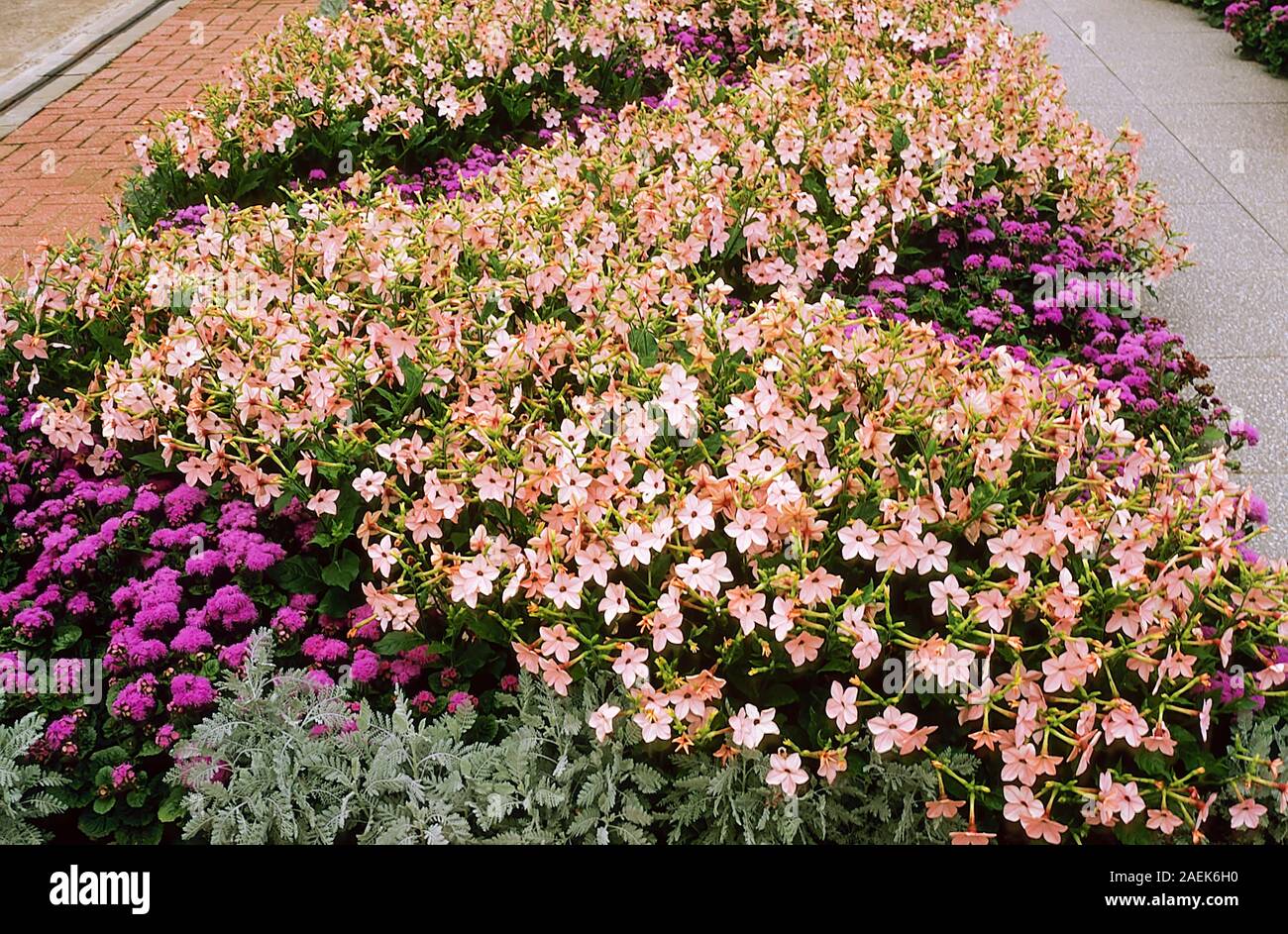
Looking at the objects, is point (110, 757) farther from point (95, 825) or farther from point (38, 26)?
point (38, 26)

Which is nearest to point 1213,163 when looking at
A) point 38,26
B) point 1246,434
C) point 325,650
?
point 1246,434

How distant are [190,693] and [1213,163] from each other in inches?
229

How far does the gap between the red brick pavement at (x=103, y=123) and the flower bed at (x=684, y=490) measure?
2052 mm

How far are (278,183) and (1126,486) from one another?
4100 millimetres

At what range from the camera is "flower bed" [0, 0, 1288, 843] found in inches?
93.4

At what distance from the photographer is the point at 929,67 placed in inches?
215

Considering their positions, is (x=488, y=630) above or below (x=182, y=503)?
below

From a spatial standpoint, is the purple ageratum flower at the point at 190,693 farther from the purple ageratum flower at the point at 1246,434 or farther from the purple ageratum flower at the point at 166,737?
the purple ageratum flower at the point at 1246,434

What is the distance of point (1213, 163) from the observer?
20.1ft

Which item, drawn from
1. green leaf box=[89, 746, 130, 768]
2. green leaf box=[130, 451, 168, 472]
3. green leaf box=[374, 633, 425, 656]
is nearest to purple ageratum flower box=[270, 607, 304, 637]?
green leaf box=[374, 633, 425, 656]

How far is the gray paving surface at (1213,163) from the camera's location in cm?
407

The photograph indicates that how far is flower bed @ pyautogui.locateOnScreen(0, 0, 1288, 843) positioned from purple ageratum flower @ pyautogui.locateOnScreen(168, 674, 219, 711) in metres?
0.01

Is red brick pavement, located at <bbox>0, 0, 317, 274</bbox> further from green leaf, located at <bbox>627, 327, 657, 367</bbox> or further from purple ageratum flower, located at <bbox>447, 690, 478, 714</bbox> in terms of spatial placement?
purple ageratum flower, located at <bbox>447, 690, 478, 714</bbox>
